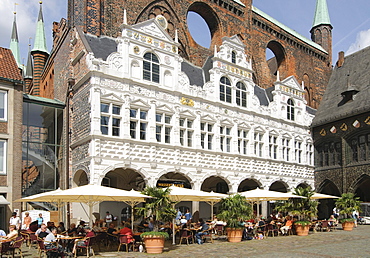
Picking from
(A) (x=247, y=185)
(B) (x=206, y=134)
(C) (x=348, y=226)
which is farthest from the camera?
(A) (x=247, y=185)

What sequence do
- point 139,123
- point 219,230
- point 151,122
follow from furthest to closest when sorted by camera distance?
1. point 151,122
2. point 139,123
3. point 219,230

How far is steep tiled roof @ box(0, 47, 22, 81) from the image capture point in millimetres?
21797

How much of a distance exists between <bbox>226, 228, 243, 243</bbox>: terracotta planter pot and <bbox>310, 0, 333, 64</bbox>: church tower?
103 ft

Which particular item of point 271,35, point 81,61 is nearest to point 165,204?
point 81,61

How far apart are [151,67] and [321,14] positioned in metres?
27.5

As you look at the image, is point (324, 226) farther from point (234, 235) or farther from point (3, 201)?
point (3, 201)

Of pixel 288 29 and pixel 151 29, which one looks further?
pixel 288 29

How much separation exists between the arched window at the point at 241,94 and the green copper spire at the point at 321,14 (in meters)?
19.2

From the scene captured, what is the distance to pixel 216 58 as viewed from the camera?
94.5ft

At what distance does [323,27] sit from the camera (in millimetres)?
44844

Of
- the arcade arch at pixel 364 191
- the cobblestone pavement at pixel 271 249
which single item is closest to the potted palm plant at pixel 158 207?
the cobblestone pavement at pixel 271 249

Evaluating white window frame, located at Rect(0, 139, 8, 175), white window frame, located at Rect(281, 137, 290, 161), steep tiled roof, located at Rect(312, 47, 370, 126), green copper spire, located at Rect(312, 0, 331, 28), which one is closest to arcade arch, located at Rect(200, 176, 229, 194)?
white window frame, located at Rect(281, 137, 290, 161)

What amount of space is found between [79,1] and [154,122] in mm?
9174

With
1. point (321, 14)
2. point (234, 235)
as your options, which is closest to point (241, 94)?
point (234, 235)
